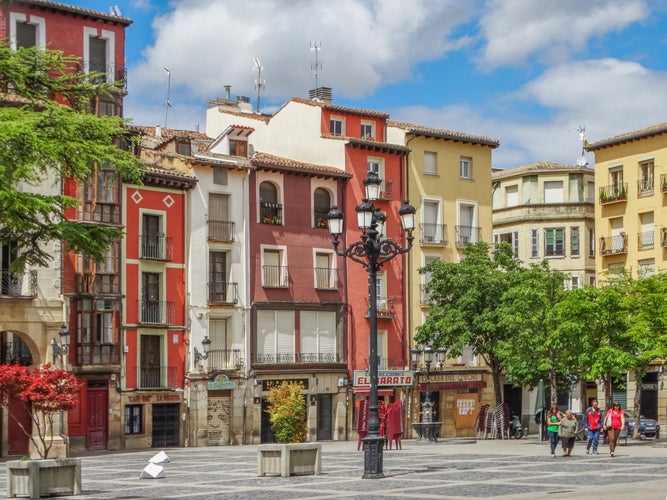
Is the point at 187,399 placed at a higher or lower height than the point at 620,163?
lower

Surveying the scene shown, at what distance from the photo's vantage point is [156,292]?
5434 centimetres

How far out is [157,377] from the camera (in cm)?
5341

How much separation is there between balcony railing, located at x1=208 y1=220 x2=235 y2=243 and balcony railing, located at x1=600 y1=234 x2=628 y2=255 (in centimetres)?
2244

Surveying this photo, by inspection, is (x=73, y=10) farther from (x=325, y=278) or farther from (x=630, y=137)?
(x=630, y=137)

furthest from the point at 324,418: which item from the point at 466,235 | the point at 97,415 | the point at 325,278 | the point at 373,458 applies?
the point at 373,458

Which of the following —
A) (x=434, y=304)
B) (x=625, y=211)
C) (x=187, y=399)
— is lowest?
(x=187, y=399)

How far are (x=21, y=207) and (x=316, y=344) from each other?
3561 centimetres

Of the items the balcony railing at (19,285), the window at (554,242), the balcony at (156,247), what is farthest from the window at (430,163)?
the balcony railing at (19,285)

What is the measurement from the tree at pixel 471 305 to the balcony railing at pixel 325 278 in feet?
14.6

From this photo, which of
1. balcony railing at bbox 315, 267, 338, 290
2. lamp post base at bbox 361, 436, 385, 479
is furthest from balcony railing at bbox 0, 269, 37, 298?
lamp post base at bbox 361, 436, 385, 479

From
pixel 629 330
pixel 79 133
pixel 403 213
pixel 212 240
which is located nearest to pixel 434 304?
pixel 212 240

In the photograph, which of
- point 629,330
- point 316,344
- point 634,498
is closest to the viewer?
point 634,498

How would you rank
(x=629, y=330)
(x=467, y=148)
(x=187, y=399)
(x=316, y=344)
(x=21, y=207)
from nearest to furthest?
(x=21, y=207) < (x=629, y=330) < (x=187, y=399) < (x=316, y=344) < (x=467, y=148)

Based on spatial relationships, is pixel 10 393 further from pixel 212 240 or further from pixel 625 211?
pixel 625 211
